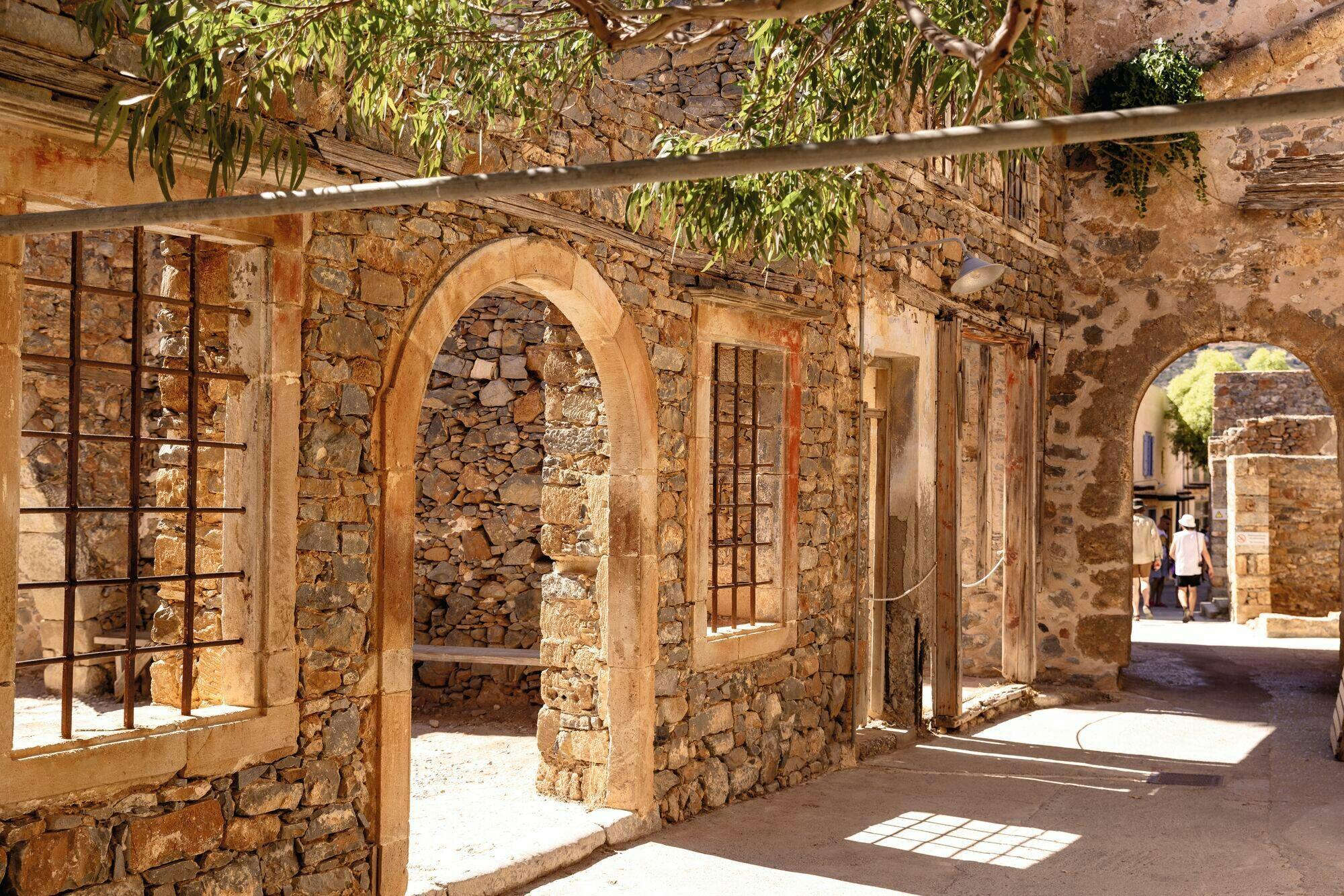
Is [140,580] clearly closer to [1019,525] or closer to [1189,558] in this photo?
[1019,525]

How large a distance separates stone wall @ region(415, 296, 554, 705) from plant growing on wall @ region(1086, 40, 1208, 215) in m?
5.26

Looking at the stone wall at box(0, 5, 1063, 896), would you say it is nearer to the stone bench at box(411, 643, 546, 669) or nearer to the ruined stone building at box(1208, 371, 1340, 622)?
the stone bench at box(411, 643, 546, 669)

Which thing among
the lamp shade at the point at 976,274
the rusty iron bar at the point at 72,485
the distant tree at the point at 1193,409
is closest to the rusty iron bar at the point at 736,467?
the lamp shade at the point at 976,274

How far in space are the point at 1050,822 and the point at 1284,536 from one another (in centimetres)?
1205

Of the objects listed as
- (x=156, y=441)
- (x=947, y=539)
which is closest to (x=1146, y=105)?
(x=947, y=539)

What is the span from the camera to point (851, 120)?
Answer: 197 inches

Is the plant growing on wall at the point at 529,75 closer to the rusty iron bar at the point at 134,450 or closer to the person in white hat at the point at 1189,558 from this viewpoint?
the rusty iron bar at the point at 134,450

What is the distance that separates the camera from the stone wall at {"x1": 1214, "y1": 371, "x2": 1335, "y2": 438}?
2292 centimetres

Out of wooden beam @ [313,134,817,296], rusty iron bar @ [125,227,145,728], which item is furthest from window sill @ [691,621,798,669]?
rusty iron bar @ [125,227,145,728]

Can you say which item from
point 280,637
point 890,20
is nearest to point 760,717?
point 280,637

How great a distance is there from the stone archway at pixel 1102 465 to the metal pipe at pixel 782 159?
9.42m

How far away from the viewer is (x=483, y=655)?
9109mm

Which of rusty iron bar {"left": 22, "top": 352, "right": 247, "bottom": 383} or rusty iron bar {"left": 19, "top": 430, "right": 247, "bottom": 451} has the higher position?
rusty iron bar {"left": 22, "top": 352, "right": 247, "bottom": 383}

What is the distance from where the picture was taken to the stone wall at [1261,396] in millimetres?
22922
